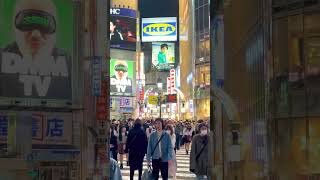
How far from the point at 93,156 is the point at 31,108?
0.64 m

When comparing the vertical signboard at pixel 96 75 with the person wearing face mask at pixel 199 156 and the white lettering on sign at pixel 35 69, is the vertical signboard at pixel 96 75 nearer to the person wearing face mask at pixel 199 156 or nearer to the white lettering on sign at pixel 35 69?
the white lettering on sign at pixel 35 69

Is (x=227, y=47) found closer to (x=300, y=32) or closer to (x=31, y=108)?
(x=300, y=32)

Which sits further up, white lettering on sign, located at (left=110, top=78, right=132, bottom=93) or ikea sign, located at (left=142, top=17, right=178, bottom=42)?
ikea sign, located at (left=142, top=17, right=178, bottom=42)

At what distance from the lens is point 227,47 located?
5285mm

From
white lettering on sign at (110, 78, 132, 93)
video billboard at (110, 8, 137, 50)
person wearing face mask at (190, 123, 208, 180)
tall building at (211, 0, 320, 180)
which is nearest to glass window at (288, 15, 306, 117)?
tall building at (211, 0, 320, 180)

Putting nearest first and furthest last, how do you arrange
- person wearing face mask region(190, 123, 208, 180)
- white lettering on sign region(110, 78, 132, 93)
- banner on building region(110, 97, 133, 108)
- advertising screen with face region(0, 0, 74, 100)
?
advertising screen with face region(0, 0, 74, 100) < person wearing face mask region(190, 123, 208, 180) < banner on building region(110, 97, 133, 108) < white lettering on sign region(110, 78, 132, 93)

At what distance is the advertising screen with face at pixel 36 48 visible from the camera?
13.2 feet

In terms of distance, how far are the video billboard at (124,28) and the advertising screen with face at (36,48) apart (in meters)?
78.9

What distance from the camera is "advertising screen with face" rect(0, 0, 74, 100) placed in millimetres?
4031

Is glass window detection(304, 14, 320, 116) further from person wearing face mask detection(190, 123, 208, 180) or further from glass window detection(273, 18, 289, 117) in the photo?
person wearing face mask detection(190, 123, 208, 180)

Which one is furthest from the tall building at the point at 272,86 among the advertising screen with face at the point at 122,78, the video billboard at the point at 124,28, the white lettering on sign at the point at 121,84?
the video billboard at the point at 124,28

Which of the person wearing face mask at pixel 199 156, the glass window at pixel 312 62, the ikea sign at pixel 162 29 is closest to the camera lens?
the glass window at pixel 312 62

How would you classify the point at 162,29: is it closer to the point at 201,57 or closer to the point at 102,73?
the point at 201,57

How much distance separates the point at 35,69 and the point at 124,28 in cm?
8210
